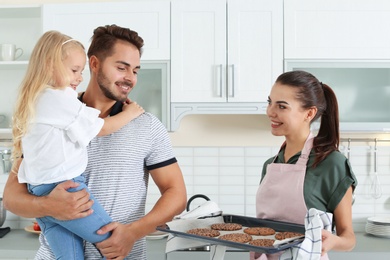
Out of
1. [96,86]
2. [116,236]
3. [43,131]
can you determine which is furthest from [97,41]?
[116,236]

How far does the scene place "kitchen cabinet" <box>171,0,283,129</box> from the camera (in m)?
2.98

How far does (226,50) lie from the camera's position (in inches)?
118

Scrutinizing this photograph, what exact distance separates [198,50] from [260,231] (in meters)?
1.61

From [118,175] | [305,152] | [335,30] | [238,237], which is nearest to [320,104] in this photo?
[305,152]

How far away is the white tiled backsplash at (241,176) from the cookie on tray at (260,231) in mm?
1754

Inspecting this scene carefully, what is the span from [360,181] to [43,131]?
2.35m

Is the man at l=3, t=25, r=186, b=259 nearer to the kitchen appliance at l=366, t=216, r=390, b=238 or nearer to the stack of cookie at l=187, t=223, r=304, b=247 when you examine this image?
the stack of cookie at l=187, t=223, r=304, b=247

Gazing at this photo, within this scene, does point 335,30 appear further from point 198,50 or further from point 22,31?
point 22,31

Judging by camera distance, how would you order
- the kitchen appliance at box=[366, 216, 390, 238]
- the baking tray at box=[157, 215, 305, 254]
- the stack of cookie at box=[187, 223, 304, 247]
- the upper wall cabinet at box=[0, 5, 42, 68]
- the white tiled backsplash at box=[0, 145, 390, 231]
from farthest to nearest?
the upper wall cabinet at box=[0, 5, 42, 68] → the white tiled backsplash at box=[0, 145, 390, 231] → the kitchen appliance at box=[366, 216, 390, 238] → the stack of cookie at box=[187, 223, 304, 247] → the baking tray at box=[157, 215, 305, 254]

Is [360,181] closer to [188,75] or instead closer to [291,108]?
[188,75]

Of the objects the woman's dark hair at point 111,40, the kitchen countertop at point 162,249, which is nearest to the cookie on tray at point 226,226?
the woman's dark hair at point 111,40

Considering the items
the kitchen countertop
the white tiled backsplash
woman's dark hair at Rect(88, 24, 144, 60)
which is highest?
woman's dark hair at Rect(88, 24, 144, 60)

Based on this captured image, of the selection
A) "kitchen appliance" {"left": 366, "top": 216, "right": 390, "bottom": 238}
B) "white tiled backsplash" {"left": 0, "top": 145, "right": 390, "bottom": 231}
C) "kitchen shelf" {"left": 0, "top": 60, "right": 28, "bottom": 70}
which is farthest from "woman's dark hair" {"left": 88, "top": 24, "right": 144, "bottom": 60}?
"kitchen appliance" {"left": 366, "top": 216, "right": 390, "bottom": 238}

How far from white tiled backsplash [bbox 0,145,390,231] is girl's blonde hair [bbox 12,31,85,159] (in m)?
1.77
